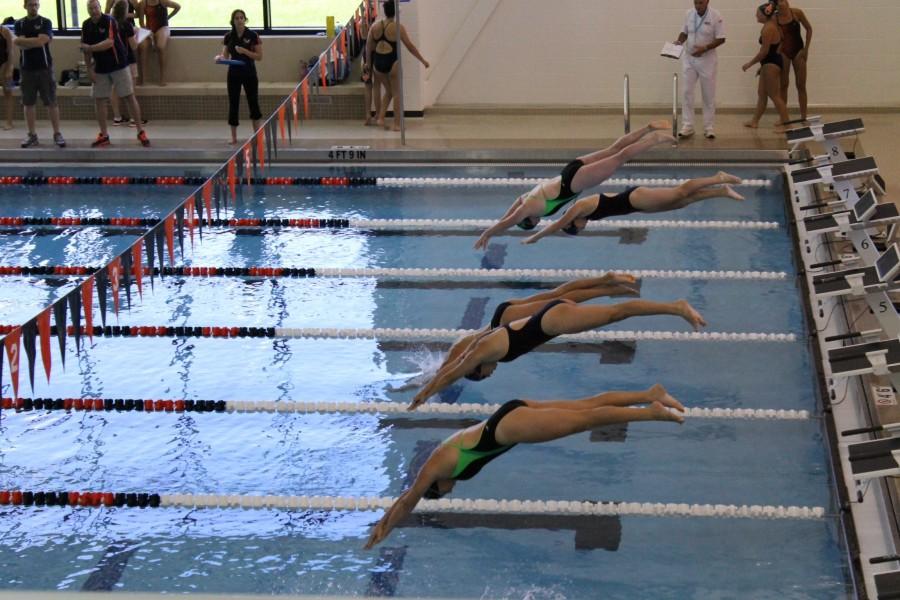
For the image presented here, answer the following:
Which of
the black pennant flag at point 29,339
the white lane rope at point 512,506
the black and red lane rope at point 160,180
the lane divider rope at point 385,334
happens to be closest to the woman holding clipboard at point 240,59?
the black and red lane rope at point 160,180

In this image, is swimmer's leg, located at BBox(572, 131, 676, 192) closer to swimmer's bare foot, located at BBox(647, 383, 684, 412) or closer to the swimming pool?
the swimming pool

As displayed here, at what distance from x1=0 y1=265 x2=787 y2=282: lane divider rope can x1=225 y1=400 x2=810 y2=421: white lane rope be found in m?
1.99

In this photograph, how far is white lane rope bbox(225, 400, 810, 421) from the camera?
20.7 feet

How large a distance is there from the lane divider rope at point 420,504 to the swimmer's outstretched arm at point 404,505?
0.86 meters

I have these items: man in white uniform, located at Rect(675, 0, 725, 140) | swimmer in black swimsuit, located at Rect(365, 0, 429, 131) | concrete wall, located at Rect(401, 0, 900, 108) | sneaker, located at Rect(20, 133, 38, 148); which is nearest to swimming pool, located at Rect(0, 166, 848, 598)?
man in white uniform, located at Rect(675, 0, 725, 140)

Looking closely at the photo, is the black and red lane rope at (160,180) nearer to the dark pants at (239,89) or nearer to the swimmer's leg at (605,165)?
the dark pants at (239,89)

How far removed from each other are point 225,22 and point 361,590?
1132 centimetres

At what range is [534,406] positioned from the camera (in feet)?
16.2

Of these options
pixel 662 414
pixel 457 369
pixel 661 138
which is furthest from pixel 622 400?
pixel 661 138

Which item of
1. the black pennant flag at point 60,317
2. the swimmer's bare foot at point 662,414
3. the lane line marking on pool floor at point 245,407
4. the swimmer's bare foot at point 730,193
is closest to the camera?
the swimmer's bare foot at point 662,414

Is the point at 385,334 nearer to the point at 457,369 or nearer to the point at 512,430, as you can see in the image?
the point at 457,369

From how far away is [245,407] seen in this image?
22.0 ft

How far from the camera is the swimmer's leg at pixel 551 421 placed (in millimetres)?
4684

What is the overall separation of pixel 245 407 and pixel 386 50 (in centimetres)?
667
